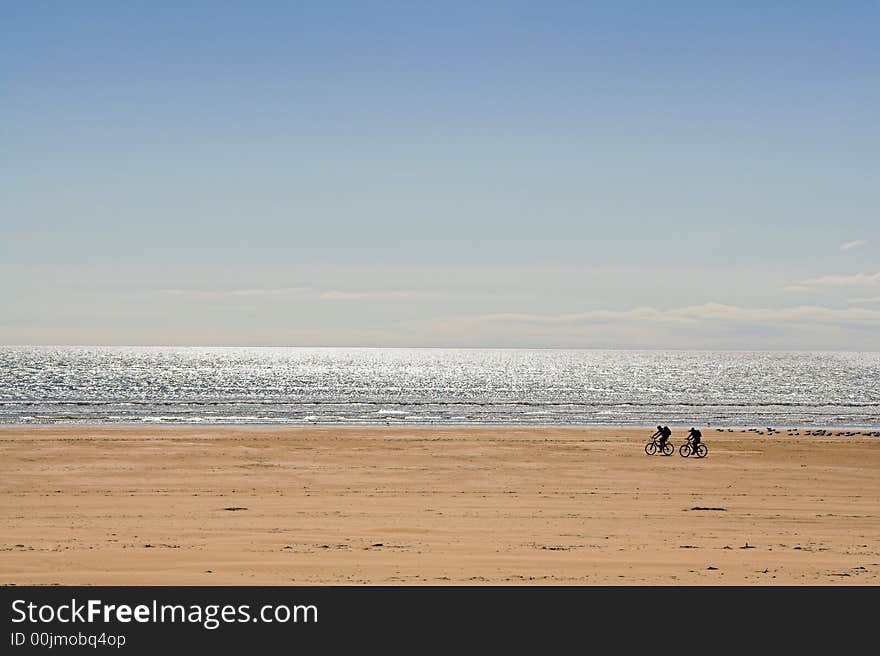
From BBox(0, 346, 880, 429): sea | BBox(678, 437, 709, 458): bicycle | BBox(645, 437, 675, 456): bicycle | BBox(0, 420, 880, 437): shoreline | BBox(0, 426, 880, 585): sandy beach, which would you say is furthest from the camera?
BBox(0, 346, 880, 429): sea

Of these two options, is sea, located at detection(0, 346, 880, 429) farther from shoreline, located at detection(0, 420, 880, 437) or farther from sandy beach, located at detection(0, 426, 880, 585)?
sandy beach, located at detection(0, 426, 880, 585)

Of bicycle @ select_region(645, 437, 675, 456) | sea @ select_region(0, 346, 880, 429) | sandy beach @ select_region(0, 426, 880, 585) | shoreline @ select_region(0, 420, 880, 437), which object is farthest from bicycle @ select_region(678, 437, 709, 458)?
sea @ select_region(0, 346, 880, 429)

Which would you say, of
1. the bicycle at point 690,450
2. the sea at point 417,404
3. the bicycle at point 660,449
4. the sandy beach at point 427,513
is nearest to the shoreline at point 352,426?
the sea at point 417,404

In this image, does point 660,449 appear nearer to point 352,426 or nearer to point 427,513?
point 427,513

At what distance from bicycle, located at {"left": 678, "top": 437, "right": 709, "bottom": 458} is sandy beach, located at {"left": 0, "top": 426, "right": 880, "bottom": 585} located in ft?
2.43

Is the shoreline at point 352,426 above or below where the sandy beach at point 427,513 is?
below

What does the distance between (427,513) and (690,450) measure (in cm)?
2100

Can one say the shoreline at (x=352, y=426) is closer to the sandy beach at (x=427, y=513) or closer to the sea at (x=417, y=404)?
the sea at (x=417, y=404)

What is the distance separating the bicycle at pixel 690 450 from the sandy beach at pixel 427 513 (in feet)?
2.43

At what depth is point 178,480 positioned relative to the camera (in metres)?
27.8

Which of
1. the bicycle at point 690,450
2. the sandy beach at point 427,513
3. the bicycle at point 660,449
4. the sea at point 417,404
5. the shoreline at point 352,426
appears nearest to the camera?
the sandy beach at point 427,513

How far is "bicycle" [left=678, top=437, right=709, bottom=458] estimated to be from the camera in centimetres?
3765

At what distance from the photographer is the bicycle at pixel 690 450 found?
37.6 meters

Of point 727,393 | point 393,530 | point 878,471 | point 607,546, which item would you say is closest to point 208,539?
point 393,530
